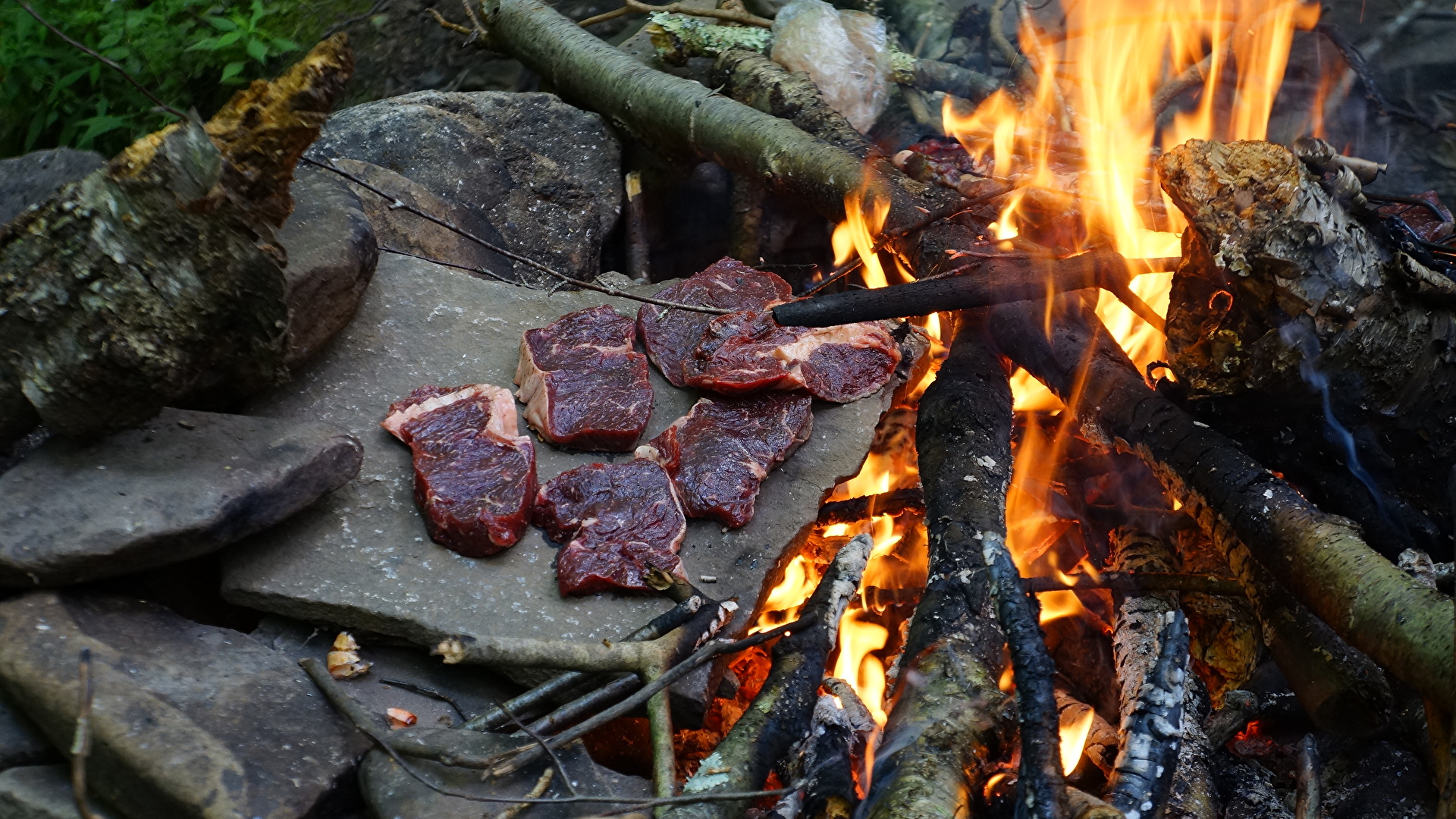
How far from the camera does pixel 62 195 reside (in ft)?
8.70

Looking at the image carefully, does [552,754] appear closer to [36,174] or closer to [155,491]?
[155,491]

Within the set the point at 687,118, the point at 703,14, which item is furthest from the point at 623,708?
the point at 703,14

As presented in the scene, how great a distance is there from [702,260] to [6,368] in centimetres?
378

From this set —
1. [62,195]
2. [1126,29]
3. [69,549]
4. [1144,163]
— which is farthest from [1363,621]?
[1126,29]

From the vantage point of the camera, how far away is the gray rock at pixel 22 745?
2.39 m

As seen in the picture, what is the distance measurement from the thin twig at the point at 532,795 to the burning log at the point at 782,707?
1.08 ft

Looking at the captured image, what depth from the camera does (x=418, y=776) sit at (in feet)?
7.48

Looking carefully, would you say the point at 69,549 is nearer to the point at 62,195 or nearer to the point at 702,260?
the point at 62,195

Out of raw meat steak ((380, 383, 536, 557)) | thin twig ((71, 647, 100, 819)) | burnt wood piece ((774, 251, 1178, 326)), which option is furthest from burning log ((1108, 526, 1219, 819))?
thin twig ((71, 647, 100, 819))

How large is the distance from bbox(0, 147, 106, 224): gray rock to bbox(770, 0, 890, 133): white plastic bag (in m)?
3.46

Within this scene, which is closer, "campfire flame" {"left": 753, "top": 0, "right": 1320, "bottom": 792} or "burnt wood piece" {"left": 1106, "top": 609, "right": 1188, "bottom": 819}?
"burnt wood piece" {"left": 1106, "top": 609, "right": 1188, "bottom": 819}

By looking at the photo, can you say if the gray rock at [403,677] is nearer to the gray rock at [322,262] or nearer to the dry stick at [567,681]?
the dry stick at [567,681]

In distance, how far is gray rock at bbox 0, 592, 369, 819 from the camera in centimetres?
222

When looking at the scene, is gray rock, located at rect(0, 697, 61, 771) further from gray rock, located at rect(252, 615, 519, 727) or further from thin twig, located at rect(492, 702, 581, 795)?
thin twig, located at rect(492, 702, 581, 795)
